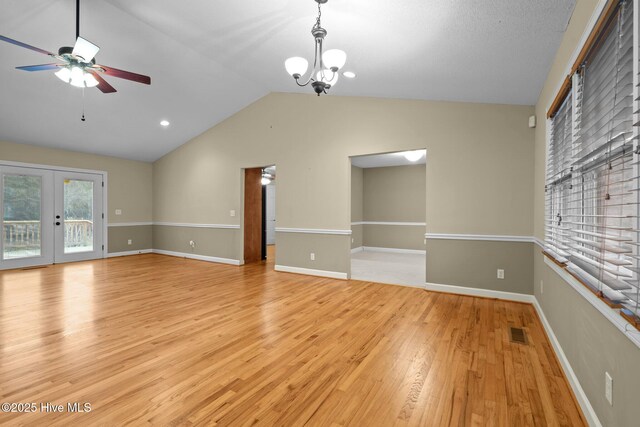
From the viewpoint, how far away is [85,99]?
493 cm

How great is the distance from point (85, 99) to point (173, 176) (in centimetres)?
276

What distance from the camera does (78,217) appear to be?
6.84 meters

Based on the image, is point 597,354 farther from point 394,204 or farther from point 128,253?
point 128,253

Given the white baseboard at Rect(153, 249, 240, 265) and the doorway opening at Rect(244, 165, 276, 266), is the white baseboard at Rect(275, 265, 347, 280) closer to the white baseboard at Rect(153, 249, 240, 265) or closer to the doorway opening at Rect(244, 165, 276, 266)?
the doorway opening at Rect(244, 165, 276, 266)

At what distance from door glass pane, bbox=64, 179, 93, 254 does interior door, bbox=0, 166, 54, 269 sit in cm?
31

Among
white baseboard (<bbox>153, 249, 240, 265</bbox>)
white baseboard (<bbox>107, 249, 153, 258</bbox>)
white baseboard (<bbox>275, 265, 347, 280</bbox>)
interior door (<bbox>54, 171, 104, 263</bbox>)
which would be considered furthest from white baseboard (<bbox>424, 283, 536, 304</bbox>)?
interior door (<bbox>54, 171, 104, 263</bbox>)

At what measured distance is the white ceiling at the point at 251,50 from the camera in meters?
2.43

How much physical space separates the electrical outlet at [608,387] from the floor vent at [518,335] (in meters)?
1.33

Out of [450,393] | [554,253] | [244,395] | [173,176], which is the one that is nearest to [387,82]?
[554,253]

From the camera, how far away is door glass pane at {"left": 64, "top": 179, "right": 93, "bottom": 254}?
21.8 ft

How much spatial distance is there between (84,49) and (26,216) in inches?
209

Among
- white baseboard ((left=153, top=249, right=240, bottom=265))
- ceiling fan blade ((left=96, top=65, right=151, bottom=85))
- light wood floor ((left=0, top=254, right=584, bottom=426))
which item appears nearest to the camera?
light wood floor ((left=0, top=254, right=584, bottom=426))

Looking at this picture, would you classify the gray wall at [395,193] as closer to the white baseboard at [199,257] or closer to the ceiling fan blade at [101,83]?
the white baseboard at [199,257]

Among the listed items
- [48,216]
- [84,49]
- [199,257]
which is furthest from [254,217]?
[84,49]
